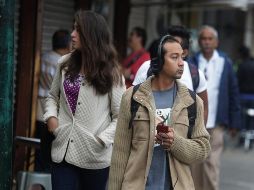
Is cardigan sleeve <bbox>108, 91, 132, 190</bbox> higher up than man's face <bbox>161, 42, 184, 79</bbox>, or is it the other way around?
man's face <bbox>161, 42, 184, 79</bbox>

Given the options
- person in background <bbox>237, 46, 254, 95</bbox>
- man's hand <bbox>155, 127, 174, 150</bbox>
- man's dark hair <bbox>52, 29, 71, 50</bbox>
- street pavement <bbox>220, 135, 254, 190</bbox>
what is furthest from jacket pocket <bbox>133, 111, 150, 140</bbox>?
person in background <bbox>237, 46, 254, 95</bbox>

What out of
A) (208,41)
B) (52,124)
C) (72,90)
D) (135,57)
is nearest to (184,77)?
(72,90)

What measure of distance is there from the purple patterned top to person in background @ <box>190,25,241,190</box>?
258 cm

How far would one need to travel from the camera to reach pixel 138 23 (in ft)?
35.1

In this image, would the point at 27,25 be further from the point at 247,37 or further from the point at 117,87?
the point at 247,37

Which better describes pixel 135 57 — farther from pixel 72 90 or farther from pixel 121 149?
pixel 121 149

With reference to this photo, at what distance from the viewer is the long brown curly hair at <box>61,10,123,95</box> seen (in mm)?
4344

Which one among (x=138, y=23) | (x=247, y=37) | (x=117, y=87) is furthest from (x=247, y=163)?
(x=247, y=37)

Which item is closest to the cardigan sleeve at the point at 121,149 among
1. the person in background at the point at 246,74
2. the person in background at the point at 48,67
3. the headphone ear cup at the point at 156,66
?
the headphone ear cup at the point at 156,66

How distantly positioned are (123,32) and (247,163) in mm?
2957

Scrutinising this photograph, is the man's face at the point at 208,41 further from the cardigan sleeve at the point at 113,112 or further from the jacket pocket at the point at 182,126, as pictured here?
the jacket pocket at the point at 182,126

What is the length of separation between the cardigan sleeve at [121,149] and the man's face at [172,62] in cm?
30

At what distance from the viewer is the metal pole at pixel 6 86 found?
3.93 meters

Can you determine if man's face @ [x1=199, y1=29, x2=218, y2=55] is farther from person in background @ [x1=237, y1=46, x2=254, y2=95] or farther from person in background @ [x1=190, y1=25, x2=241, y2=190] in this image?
person in background @ [x1=237, y1=46, x2=254, y2=95]
